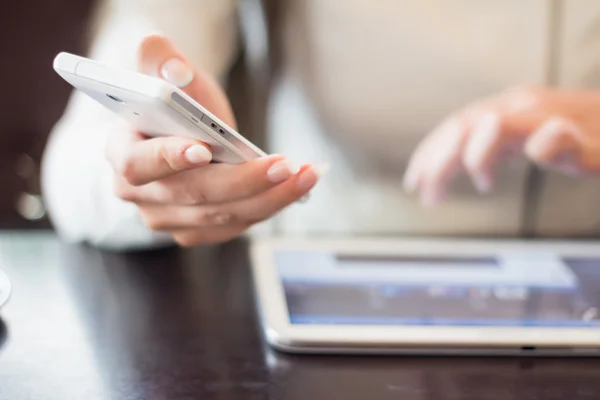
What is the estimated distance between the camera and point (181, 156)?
38 cm

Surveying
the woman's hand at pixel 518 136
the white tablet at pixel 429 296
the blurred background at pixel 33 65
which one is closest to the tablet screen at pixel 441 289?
the white tablet at pixel 429 296

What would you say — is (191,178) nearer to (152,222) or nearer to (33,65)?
(152,222)

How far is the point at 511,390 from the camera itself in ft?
1.32

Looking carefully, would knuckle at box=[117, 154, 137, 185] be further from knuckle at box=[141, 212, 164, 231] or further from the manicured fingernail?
the manicured fingernail

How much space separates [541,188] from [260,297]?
0.35 metres

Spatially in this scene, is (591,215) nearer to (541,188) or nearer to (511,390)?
(541,188)

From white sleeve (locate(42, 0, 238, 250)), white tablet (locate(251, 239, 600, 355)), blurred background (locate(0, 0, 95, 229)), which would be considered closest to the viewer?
white tablet (locate(251, 239, 600, 355))

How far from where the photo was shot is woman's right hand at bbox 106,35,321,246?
400 millimetres

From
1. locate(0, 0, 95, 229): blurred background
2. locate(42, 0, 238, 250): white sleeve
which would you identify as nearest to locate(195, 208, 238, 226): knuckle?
locate(42, 0, 238, 250): white sleeve

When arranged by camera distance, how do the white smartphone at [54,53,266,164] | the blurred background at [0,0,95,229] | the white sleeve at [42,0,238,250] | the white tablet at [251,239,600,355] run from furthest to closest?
the blurred background at [0,0,95,229]
the white sleeve at [42,0,238,250]
the white tablet at [251,239,600,355]
the white smartphone at [54,53,266,164]

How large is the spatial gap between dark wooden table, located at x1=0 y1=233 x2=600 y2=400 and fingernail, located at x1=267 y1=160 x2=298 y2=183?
103 mm

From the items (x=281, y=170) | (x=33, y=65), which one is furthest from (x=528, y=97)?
(x=33, y=65)

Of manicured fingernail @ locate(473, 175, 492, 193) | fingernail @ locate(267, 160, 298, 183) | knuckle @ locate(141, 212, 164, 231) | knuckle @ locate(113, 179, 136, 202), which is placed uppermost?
fingernail @ locate(267, 160, 298, 183)

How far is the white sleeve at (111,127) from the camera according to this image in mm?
584
